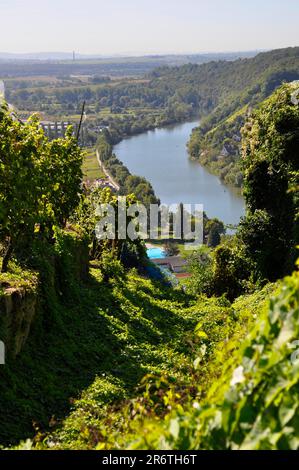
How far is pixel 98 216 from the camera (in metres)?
14.2

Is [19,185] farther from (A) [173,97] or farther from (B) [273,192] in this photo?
(A) [173,97]

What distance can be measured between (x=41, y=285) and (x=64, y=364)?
1362 mm

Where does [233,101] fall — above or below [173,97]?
below

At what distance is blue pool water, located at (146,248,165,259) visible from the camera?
180ft

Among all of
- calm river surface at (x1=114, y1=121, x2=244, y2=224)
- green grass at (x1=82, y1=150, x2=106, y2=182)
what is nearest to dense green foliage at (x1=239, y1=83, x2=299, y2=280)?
calm river surface at (x1=114, y1=121, x2=244, y2=224)

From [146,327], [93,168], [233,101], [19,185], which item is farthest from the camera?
[233,101]

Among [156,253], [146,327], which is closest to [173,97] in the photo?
[156,253]

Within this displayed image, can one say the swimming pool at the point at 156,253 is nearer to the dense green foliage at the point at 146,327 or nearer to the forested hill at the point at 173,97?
the dense green foliage at the point at 146,327

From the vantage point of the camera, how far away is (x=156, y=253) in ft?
185

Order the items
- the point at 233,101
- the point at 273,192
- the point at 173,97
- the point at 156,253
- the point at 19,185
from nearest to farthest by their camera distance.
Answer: the point at 19,185, the point at 273,192, the point at 156,253, the point at 233,101, the point at 173,97

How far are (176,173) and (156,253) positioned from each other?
34.0 meters

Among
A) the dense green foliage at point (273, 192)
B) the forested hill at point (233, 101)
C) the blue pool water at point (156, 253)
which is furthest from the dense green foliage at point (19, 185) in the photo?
the forested hill at point (233, 101)
